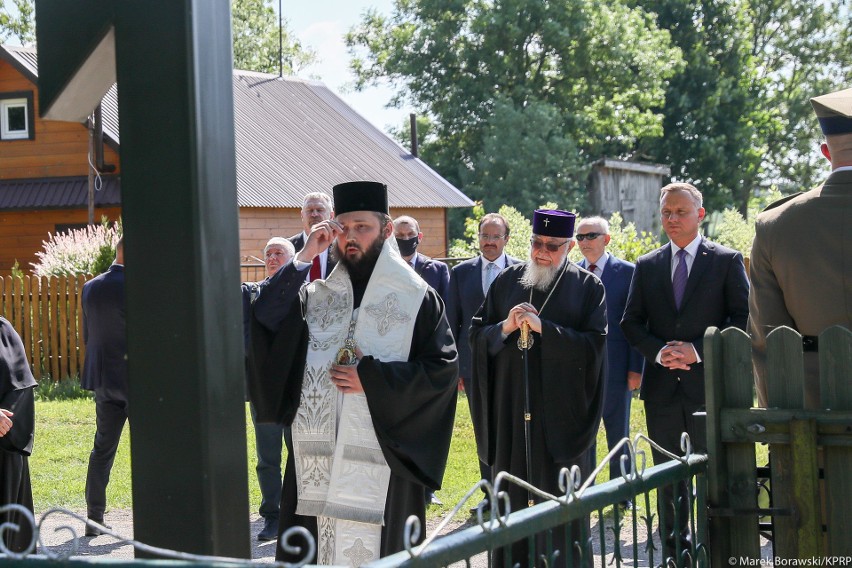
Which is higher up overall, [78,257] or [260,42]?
[260,42]

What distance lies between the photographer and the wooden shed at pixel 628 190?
37.9 meters

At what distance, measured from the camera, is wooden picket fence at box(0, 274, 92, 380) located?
1592cm

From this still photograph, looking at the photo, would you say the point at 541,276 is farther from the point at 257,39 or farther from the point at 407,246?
the point at 257,39

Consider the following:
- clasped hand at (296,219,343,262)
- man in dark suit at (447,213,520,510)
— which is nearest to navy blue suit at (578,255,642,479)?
man in dark suit at (447,213,520,510)

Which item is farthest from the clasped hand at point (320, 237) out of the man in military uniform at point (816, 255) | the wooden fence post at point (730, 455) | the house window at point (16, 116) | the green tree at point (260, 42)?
the green tree at point (260, 42)

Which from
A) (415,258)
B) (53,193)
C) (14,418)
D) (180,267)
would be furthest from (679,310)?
(53,193)

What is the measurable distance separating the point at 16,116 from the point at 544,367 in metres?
22.0

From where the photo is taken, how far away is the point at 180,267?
1976mm

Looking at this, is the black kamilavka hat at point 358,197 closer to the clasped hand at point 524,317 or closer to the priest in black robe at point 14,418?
the clasped hand at point 524,317

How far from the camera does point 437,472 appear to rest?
4672 mm

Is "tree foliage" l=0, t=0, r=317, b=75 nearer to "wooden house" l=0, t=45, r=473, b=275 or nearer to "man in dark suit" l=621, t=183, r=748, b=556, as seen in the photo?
"wooden house" l=0, t=45, r=473, b=275

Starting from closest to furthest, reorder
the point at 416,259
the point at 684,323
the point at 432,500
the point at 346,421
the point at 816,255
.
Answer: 1. the point at 816,255
2. the point at 346,421
3. the point at 684,323
4. the point at 432,500
5. the point at 416,259

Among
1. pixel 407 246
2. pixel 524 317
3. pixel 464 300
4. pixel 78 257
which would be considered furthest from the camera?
pixel 78 257

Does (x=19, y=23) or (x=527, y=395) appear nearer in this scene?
(x=527, y=395)
